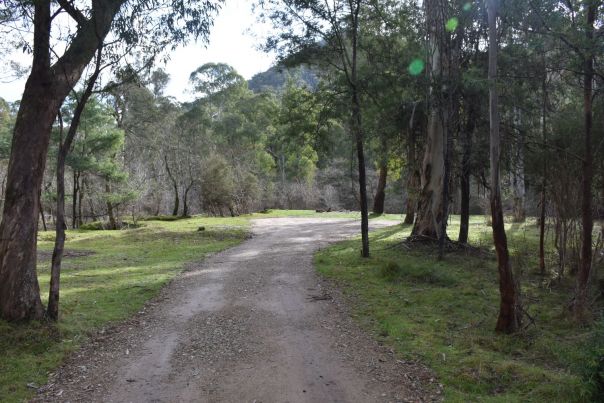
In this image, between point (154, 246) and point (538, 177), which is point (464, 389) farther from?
point (154, 246)

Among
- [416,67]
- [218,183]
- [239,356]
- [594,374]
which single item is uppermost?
[416,67]

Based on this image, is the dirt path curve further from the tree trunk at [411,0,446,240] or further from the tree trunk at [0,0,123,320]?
the tree trunk at [411,0,446,240]

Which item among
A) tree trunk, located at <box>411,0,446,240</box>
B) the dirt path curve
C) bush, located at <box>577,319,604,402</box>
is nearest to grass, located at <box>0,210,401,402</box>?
the dirt path curve

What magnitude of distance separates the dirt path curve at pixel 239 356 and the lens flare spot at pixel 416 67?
7190 millimetres

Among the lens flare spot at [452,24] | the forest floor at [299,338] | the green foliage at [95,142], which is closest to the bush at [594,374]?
the forest floor at [299,338]

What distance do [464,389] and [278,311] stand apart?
3.87 metres

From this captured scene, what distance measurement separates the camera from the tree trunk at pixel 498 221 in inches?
275

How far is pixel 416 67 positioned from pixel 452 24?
1509mm

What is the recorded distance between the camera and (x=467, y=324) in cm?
804

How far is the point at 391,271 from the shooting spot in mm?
11609

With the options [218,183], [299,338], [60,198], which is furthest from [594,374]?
[218,183]

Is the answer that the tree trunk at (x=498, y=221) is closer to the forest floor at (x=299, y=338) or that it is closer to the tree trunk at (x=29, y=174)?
the forest floor at (x=299, y=338)

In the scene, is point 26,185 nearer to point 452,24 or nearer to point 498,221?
point 498,221

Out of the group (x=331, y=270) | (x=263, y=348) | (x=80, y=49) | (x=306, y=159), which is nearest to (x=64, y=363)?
(x=263, y=348)
